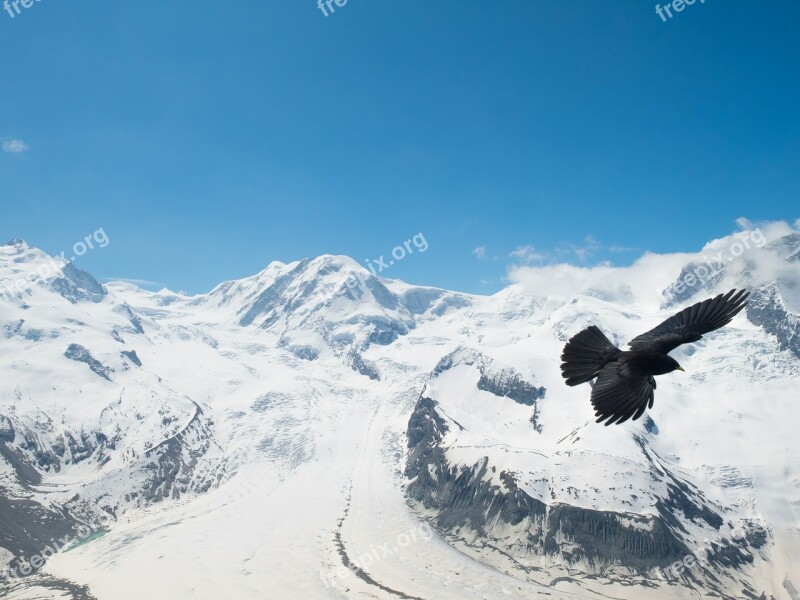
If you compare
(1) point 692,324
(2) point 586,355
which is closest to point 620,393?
(2) point 586,355

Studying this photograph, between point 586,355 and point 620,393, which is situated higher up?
point 586,355

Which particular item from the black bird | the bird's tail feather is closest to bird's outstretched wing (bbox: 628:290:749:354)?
the black bird

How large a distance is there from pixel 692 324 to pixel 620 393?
2534mm

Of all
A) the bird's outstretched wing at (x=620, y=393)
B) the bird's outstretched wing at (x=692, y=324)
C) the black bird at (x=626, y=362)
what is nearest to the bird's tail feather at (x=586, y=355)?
the black bird at (x=626, y=362)

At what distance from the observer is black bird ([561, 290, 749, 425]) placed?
12055 millimetres

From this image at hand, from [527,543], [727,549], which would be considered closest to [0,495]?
[527,543]

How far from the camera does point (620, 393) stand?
1223 centimetres

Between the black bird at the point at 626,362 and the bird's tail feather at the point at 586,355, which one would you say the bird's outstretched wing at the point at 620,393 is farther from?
the bird's tail feather at the point at 586,355

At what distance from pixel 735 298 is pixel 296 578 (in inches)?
6813

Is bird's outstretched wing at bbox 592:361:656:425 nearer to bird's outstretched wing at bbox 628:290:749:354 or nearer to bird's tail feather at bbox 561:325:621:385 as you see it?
bird's tail feather at bbox 561:325:621:385

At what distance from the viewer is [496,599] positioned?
150875 millimetres

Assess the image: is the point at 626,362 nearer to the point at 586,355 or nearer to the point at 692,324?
the point at 586,355

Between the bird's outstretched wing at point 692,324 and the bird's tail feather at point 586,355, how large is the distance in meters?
0.72

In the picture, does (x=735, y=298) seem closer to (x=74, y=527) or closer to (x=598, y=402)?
(x=598, y=402)
